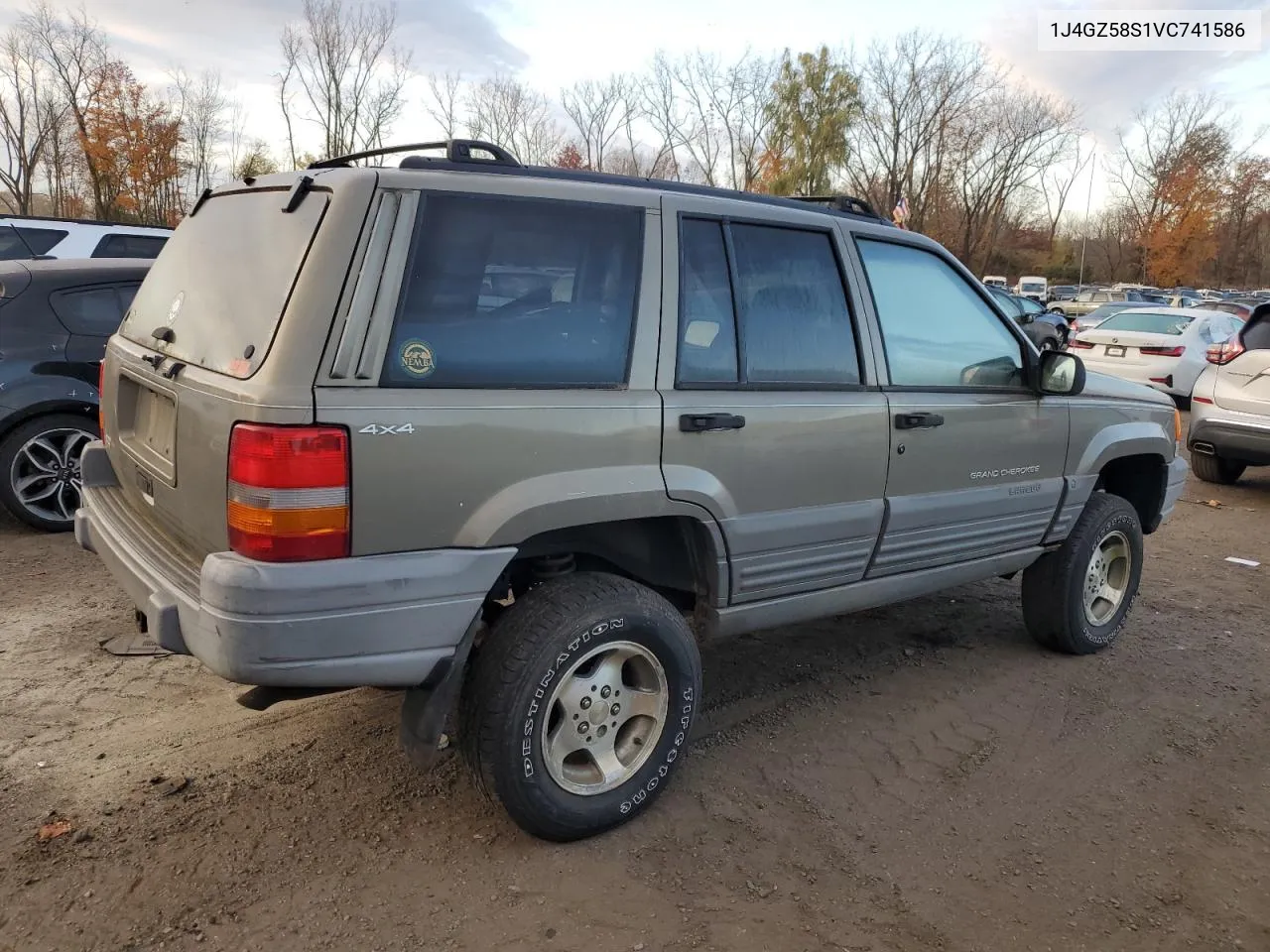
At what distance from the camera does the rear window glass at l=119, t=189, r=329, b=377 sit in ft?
8.32

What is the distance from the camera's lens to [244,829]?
114 inches

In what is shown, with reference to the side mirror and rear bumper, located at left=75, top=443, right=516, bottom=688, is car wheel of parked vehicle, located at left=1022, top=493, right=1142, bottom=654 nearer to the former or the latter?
the side mirror

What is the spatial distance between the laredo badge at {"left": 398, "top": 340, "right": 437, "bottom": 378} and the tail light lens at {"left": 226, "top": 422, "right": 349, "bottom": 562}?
0.85ft

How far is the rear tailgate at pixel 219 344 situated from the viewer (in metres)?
2.41

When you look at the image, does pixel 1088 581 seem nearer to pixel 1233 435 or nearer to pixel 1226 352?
pixel 1233 435

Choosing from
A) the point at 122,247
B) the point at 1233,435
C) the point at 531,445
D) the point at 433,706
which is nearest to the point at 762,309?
the point at 531,445

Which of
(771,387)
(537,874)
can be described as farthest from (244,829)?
(771,387)

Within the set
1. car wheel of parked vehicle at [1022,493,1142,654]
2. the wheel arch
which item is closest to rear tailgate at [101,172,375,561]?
car wheel of parked vehicle at [1022,493,1142,654]

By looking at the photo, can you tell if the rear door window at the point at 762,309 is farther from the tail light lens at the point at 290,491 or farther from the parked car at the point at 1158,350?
the parked car at the point at 1158,350

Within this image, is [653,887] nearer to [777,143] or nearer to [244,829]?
[244,829]

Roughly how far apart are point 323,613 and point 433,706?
48 centimetres

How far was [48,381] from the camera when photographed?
573 cm

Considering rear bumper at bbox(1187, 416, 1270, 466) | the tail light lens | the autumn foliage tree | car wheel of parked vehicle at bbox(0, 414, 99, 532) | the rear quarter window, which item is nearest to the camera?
the tail light lens

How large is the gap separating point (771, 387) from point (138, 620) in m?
2.22
